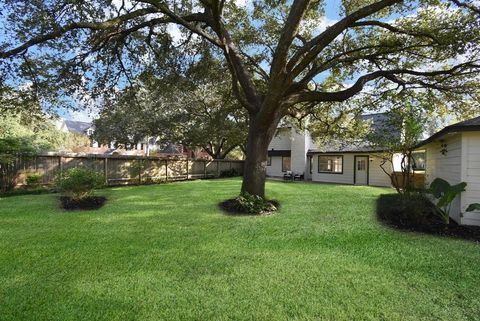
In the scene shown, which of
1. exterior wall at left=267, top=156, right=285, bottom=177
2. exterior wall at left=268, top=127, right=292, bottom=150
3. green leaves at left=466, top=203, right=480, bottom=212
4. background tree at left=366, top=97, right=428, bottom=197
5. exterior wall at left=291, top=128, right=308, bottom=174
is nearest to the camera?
green leaves at left=466, top=203, right=480, bottom=212

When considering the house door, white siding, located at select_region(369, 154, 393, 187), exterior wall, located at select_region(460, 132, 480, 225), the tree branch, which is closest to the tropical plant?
exterior wall, located at select_region(460, 132, 480, 225)

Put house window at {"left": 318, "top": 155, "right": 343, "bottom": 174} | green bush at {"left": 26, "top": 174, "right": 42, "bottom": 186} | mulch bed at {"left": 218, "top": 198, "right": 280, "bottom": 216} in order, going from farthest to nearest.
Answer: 1. house window at {"left": 318, "top": 155, "right": 343, "bottom": 174}
2. green bush at {"left": 26, "top": 174, "right": 42, "bottom": 186}
3. mulch bed at {"left": 218, "top": 198, "right": 280, "bottom": 216}

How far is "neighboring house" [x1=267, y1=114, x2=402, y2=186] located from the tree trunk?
11380mm

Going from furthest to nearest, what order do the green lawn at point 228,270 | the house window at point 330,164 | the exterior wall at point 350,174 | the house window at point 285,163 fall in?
the house window at point 285,163, the house window at point 330,164, the exterior wall at point 350,174, the green lawn at point 228,270

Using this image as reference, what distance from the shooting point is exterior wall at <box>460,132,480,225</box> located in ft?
21.7

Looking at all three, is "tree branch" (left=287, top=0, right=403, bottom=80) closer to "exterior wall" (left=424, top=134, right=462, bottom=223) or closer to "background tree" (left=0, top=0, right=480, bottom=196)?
"background tree" (left=0, top=0, right=480, bottom=196)

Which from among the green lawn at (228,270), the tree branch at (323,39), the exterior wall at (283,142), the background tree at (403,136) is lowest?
the green lawn at (228,270)

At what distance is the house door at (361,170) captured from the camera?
2014 cm

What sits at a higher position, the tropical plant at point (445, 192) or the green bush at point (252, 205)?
the tropical plant at point (445, 192)

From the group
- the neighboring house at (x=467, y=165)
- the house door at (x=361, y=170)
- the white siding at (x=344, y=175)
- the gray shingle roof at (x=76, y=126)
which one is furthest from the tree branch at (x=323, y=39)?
the gray shingle roof at (x=76, y=126)

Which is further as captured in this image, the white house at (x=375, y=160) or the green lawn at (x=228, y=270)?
the white house at (x=375, y=160)

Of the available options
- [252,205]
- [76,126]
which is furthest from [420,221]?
[76,126]

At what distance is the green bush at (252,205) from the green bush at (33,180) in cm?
845

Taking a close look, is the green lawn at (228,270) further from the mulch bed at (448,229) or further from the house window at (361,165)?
the house window at (361,165)
